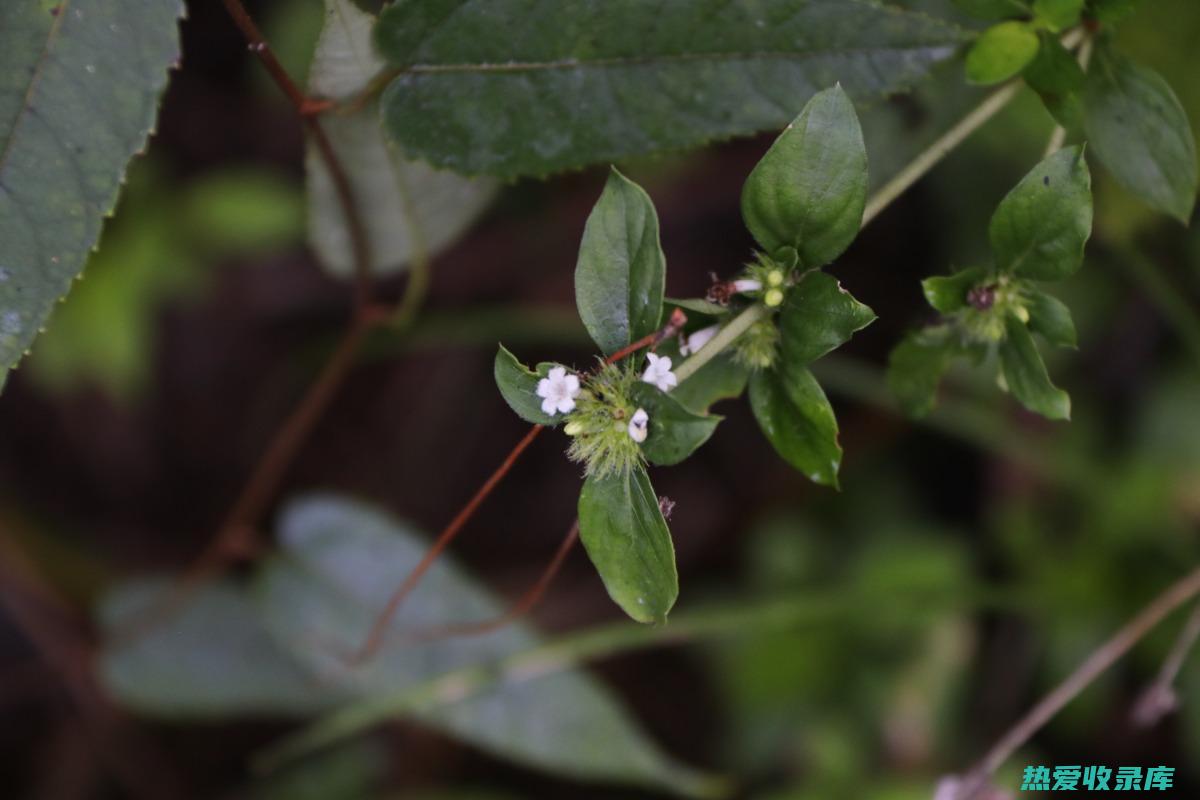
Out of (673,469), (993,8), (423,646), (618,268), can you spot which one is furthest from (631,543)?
(673,469)

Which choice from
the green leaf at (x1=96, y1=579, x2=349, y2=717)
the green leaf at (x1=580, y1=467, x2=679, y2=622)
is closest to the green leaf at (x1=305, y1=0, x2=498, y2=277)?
the green leaf at (x1=580, y1=467, x2=679, y2=622)

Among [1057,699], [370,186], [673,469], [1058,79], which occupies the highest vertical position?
[370,186]

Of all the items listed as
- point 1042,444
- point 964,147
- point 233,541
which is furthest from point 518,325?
point 1042,444

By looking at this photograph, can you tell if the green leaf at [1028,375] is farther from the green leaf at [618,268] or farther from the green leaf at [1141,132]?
the green leaf at [618,268]

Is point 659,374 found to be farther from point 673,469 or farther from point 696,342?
point 673,469

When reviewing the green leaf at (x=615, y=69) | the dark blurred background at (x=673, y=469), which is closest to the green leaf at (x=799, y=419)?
the green leaf at (x=615, y=69)

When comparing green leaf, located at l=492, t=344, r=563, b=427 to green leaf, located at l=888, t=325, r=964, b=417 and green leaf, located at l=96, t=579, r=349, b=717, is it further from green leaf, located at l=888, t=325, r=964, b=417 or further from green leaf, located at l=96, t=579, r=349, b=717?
green leaf, located at l=96, t=579, r=349, b=717
